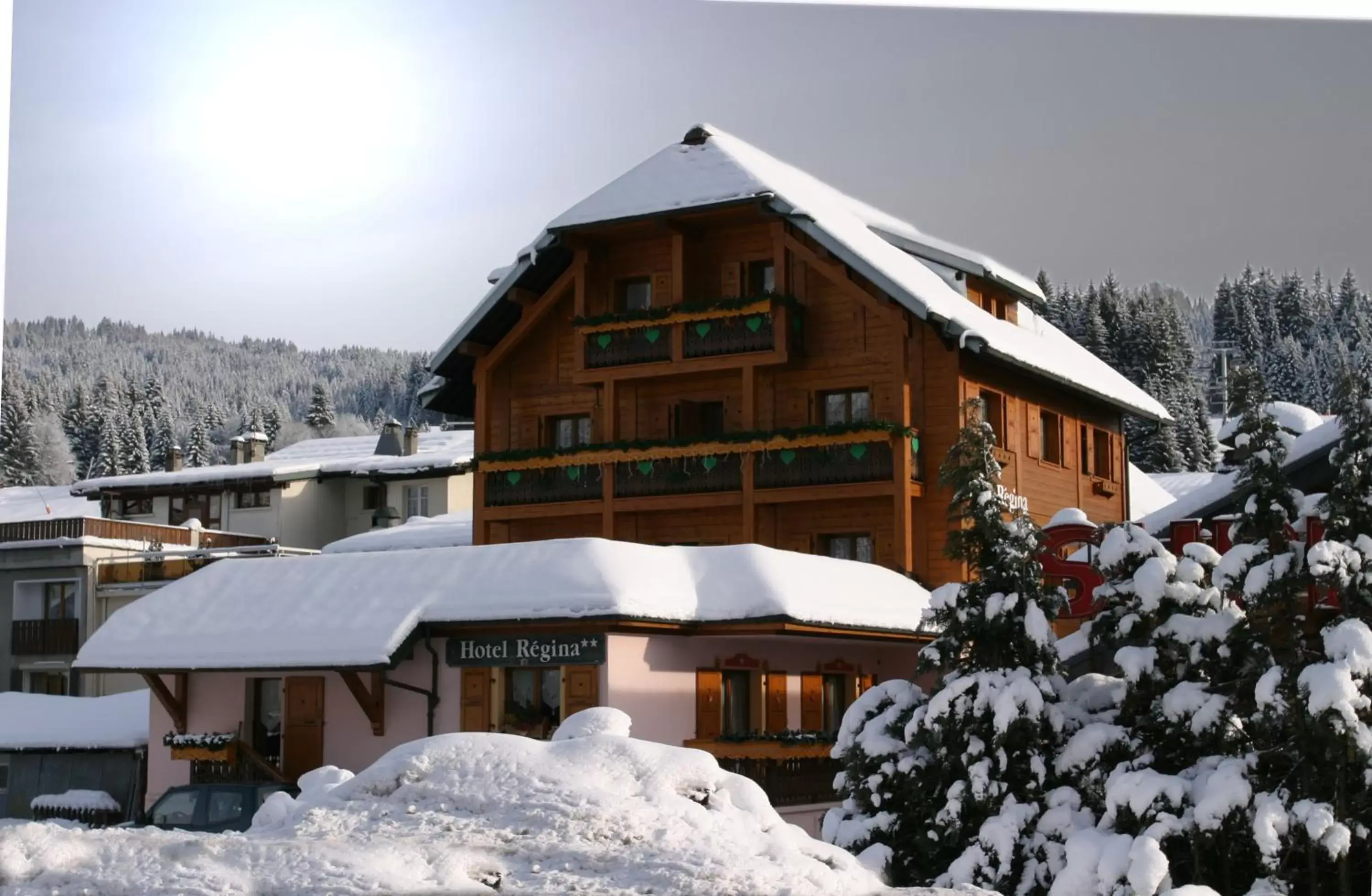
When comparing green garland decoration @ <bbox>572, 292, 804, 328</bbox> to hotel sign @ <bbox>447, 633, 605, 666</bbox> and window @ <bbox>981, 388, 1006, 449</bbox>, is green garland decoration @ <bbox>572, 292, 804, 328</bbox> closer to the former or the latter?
window @ <bbox>981, 388, 1006, 449</bbox>

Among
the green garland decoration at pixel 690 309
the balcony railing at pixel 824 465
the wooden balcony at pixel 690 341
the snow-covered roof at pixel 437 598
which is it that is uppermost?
the green garland decoration at pixel 690 309

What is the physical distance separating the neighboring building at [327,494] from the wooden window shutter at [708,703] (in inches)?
653

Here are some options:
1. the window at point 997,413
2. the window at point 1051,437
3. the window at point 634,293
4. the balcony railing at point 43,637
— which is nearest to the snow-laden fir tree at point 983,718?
the window at point 997,413

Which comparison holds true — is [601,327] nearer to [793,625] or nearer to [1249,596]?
[793,625]

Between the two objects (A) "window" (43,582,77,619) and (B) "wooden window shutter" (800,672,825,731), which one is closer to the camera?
(B) "wooden window shutter" (800,672,825,731)

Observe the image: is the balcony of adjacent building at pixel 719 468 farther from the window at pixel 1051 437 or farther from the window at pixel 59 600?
the window at pixel 59 600

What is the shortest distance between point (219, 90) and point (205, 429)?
878 cm

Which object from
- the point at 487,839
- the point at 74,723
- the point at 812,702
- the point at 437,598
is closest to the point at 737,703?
the point at 812,702

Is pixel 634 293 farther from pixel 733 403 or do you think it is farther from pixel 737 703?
pixel 737 703

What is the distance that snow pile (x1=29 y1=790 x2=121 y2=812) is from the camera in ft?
64.3

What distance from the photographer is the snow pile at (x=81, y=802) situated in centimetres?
1959

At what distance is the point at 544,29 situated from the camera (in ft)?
40.8

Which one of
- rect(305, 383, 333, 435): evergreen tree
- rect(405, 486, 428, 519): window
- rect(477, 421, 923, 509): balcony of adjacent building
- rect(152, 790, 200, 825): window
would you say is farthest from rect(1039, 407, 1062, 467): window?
rect(405, 486, 428, 519): window

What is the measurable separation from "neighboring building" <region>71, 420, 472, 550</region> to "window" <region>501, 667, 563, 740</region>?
1620cm
